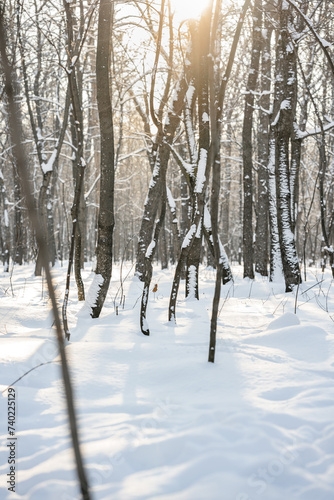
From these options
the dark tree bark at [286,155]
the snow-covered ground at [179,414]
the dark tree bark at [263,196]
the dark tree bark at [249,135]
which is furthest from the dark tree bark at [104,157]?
the dark tree bark at [263,196]

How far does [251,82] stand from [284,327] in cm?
748

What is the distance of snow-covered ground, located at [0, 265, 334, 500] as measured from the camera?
1.38m

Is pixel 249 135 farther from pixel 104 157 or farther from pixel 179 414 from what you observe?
pixel 179 414

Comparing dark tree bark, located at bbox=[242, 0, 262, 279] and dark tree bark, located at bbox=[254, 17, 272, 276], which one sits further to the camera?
dark tree bark, located at bbox=[254, 17, 272, 276]

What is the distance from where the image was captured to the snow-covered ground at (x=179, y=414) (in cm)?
138

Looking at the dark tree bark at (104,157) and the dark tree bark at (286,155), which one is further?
the dark tree bark at (286,155)

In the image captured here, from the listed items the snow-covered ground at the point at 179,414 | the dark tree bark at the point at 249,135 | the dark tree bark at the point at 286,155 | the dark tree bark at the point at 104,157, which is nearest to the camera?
the snow-covered ground at the point at 179,414

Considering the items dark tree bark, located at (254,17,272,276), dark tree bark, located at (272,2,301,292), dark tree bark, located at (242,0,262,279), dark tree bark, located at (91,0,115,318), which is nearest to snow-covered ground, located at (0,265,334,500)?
dark tree bark, located at (91,0,115,318)

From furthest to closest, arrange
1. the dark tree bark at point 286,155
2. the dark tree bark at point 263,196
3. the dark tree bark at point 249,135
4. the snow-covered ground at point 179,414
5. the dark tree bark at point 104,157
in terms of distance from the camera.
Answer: the dark tree bark at point 263,196 < the dark tree bark at point 249,135 < the dark tree bark at point 286,155 < the dark tree bark at point 104,157 < the snow-covered ground at point 179,414

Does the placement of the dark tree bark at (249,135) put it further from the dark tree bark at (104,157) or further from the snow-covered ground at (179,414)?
the snow-covered ground at (179,414)

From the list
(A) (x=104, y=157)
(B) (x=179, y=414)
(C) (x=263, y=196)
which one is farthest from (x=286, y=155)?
(B) (x=179, y=414)

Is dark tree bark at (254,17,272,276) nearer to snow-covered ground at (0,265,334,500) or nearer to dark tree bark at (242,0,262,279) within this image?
dark tree bark at (242,0,262,279)

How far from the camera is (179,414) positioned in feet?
6.11

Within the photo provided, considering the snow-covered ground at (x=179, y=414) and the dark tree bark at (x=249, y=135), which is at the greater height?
the dark tree bark at (x=249, y=135)
